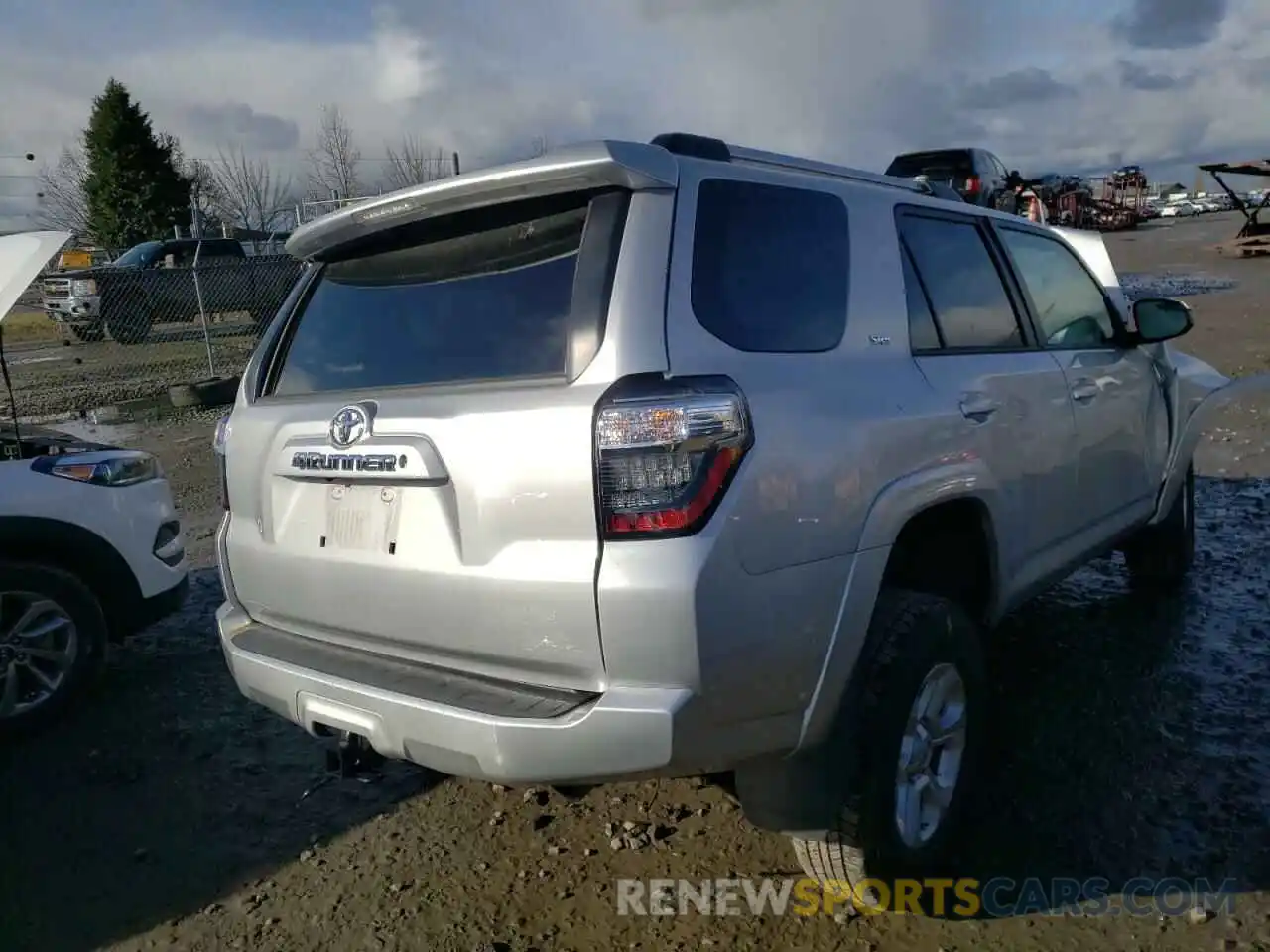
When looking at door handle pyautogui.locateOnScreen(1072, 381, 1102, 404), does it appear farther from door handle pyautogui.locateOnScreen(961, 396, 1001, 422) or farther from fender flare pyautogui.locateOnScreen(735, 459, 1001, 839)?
fender flare pyautogui.locateOnScreen(735, 459, 1001, 839)

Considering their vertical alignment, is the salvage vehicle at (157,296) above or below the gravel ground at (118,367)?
above

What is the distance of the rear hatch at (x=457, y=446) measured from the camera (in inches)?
84.6

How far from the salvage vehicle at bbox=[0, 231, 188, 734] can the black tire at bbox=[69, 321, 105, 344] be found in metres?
15.2

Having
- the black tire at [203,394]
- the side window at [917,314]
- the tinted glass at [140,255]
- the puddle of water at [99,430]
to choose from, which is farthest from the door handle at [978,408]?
the tinted glass at [140,255]

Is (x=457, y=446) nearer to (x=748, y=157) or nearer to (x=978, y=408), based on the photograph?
(x=748, y=157)

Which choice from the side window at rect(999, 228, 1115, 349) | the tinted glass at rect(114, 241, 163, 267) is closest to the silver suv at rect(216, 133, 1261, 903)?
the side window at rect(999, 228, 1115, 349)

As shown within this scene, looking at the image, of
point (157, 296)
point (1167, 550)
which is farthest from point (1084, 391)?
point (157, 296)

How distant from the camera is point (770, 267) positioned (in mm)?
2496

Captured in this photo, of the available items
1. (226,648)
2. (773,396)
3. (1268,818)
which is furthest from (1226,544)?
(226,648)

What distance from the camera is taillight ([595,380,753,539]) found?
2076mm

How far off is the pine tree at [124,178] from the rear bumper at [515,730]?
132 feet

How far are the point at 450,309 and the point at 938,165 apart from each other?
1672 cm

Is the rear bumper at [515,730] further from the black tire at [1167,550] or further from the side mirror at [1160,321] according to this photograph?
the black tire at [1167,550]

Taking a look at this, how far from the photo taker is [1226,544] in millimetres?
5621
